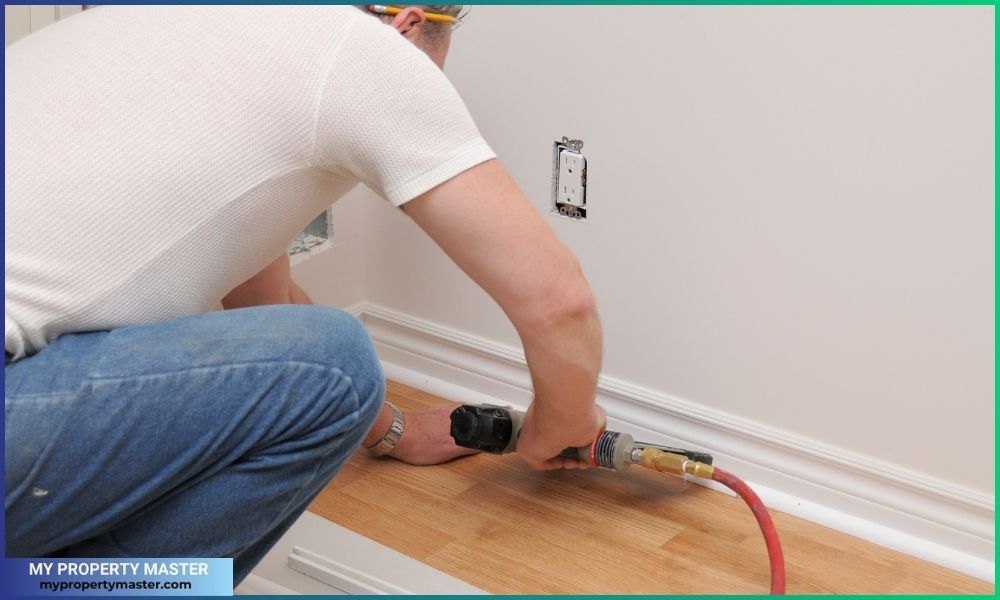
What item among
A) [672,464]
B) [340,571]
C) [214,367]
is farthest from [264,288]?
[672,464]

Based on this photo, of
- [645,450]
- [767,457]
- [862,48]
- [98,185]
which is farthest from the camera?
[767,457]

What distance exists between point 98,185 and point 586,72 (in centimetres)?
87

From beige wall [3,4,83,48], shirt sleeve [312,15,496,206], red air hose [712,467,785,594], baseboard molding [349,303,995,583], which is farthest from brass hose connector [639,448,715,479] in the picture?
beige wall [3,4,83,48]

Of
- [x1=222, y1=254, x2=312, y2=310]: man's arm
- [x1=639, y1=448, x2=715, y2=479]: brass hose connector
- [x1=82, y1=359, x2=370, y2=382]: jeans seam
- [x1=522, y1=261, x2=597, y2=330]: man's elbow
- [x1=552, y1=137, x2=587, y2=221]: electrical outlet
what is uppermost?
[x1=552, y1=137, x2=587, y2=221]: electrical outlet

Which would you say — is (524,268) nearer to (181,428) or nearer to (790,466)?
(181,428)

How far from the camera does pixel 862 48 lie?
1.45m

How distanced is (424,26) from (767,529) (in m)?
0.79

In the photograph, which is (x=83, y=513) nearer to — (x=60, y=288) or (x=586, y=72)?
(x=60, y=288)

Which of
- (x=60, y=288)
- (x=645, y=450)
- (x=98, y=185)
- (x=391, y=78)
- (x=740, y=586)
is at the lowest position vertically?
(x=740, y=586)

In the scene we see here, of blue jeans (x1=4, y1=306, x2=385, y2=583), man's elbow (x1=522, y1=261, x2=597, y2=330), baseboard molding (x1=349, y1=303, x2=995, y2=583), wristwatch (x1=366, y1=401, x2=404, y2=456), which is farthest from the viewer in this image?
wristwatch (x1=366, y1=401, x2=404, y2=456)

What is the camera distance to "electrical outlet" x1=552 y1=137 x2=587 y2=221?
1762mm

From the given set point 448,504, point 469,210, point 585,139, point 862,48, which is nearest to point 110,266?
point 469,210

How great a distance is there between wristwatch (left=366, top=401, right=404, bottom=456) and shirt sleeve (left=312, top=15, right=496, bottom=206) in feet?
2.21

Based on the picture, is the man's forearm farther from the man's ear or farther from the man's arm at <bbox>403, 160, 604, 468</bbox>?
the man's ear
